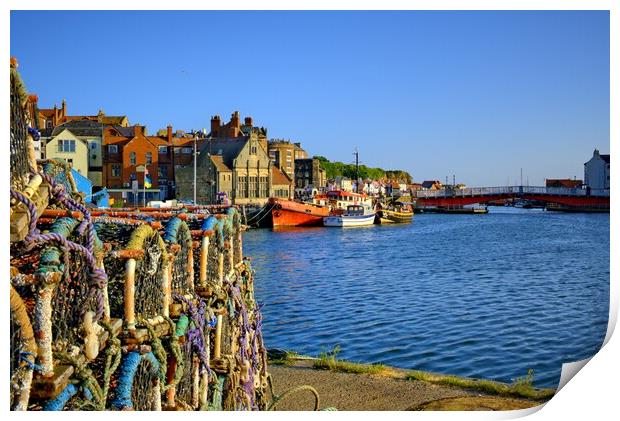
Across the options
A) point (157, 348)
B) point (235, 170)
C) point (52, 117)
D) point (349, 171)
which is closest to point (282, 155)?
point (235, 170)

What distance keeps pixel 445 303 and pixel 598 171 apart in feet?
56.8

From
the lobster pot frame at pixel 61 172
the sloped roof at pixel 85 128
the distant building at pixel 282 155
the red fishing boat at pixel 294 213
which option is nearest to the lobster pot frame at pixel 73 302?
the lobster pot frame at pixel 61 172

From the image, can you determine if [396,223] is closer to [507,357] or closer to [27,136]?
[507,357]

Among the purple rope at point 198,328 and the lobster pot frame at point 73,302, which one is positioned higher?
the lobster pot frame at point 73,302

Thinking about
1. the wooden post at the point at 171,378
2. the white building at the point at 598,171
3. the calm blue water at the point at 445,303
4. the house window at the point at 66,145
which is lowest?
the calm blue water at the point at 445,303

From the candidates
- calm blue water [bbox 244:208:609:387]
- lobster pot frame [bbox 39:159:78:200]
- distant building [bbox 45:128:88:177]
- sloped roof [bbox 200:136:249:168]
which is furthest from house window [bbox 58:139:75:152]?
sloped roof [bbox 200:136:249:168]

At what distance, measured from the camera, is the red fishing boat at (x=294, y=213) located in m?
36.0

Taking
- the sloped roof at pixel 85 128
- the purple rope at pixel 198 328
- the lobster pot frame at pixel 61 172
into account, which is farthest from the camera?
the sloped roof at pixel 85 128

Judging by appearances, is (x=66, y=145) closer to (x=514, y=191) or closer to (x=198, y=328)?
(x=198, y=328)

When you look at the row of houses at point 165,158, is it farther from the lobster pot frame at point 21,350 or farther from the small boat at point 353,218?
the lobster pot frame at point 21,350

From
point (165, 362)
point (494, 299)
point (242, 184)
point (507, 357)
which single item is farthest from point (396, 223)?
point (165, 362)

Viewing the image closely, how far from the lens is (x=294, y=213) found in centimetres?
3688

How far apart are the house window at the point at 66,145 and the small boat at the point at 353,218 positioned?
2274 cm
